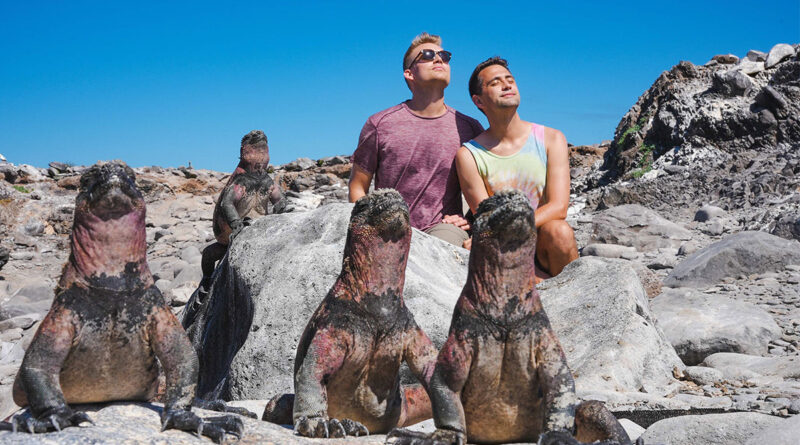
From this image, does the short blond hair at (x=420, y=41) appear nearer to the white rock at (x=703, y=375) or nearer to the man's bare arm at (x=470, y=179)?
the man's bare arm at (x=470, y=179)

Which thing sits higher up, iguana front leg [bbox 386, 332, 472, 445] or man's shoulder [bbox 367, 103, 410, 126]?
man's shoulder [bbox 367, 103, 410, 126]

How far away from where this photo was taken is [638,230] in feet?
40.9

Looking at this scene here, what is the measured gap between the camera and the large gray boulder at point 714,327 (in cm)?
694

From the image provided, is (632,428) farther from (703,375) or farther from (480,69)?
(480,69)

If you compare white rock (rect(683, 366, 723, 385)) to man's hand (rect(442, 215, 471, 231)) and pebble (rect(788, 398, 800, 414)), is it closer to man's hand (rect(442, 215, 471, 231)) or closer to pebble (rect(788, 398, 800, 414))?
pebble (rect(788, 398, 800, 414))

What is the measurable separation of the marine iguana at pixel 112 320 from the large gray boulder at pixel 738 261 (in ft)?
23.6

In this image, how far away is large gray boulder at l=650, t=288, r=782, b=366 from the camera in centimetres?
694

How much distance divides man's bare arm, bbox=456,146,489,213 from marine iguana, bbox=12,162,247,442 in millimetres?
3621

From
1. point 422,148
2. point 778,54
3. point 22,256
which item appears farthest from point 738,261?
point 22,256

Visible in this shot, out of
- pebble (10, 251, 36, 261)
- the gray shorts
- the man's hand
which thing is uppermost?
the man's hand

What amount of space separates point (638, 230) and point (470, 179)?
6.31 metres

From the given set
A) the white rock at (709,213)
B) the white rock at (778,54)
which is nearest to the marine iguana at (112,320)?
the white rock at (709,213)

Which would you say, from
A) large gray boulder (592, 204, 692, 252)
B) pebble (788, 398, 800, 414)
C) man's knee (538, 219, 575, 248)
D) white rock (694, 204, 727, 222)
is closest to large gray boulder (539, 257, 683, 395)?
man's knee (538, 219, 575, 248)

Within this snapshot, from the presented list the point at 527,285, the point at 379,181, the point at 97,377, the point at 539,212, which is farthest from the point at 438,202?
the point at 97,377
